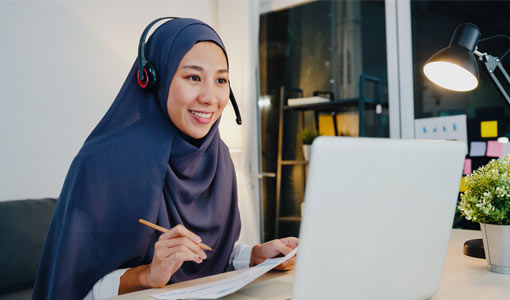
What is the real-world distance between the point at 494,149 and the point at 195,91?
6.01 ft

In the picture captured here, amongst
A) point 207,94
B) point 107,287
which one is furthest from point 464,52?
point 107,287

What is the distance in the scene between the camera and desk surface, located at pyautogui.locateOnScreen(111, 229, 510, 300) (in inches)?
33.6

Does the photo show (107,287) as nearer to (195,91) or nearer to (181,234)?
(181,234)

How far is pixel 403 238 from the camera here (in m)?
0.70

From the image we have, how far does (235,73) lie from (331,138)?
2.95 metres

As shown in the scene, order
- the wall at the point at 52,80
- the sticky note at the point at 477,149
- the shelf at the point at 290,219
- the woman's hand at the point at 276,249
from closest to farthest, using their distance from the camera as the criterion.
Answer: the woman's hand at the point at 276,249 < the wall at the point at 52,80 < the sticky note at the point at 477,149 < the shelf at the point at 290,219

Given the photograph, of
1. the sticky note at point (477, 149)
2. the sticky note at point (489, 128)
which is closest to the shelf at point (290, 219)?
the sticky note at point (477, 149)

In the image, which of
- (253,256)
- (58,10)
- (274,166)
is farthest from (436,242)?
(274,166)

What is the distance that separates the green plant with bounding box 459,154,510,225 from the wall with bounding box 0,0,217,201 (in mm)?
2130

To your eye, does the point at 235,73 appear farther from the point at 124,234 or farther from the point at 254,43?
the point at 124,234

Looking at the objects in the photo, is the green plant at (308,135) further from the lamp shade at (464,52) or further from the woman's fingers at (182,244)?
the woman's fingers at (182,244)

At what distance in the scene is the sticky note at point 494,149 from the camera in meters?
2.37

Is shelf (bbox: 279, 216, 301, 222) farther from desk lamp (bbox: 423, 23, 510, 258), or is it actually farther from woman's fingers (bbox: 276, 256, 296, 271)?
woman's fingers (bbox: 276, 256, 296, 271)

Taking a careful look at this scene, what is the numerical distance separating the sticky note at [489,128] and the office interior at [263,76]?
0.02 meters
